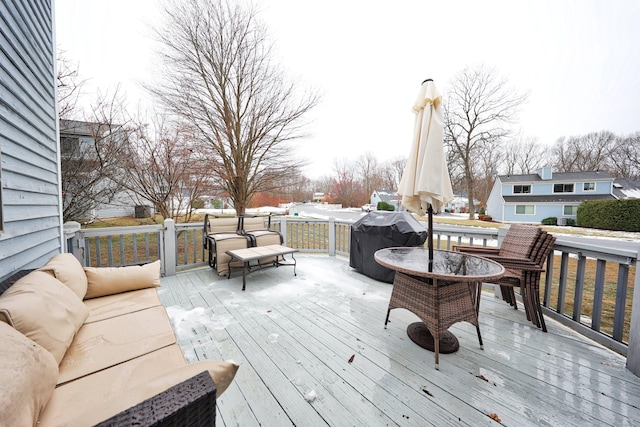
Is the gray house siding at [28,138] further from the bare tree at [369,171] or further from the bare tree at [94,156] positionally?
the bare tree at [369,171]

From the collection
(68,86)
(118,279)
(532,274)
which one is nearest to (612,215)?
(532,274)

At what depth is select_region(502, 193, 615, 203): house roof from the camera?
17.5m

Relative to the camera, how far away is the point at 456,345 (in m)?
2.19

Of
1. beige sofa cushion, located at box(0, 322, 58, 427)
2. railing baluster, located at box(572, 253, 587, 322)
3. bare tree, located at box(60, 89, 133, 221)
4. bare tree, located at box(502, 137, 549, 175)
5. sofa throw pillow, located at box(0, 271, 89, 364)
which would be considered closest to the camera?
beige sofa cushion, located at box(0, 322, 58, 427)

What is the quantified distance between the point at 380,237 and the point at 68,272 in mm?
3565

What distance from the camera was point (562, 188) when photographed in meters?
18.9

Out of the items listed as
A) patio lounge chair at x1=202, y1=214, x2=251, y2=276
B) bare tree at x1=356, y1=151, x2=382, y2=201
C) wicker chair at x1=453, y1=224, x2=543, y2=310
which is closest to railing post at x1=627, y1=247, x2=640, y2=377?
wicker chair at x1=453, y1=224, x2=543, y2=310

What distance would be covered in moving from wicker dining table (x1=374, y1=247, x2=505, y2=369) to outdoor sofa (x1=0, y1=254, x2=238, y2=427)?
166 cm

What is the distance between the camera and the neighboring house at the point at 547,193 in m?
17.8

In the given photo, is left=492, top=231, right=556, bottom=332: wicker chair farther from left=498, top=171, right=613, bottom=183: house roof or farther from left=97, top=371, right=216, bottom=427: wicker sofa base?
left=498, top=171, right=613, bottom=183: house roof

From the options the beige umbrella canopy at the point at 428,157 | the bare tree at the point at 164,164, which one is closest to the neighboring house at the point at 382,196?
the bare tree at the point at 164,164

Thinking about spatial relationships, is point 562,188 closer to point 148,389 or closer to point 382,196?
point 382,196

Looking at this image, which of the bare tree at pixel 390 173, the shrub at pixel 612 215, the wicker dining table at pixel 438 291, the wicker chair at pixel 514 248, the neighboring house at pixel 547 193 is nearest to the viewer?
the wicker dining table at pixel 438 291

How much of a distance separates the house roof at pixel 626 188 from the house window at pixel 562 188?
2819mm
